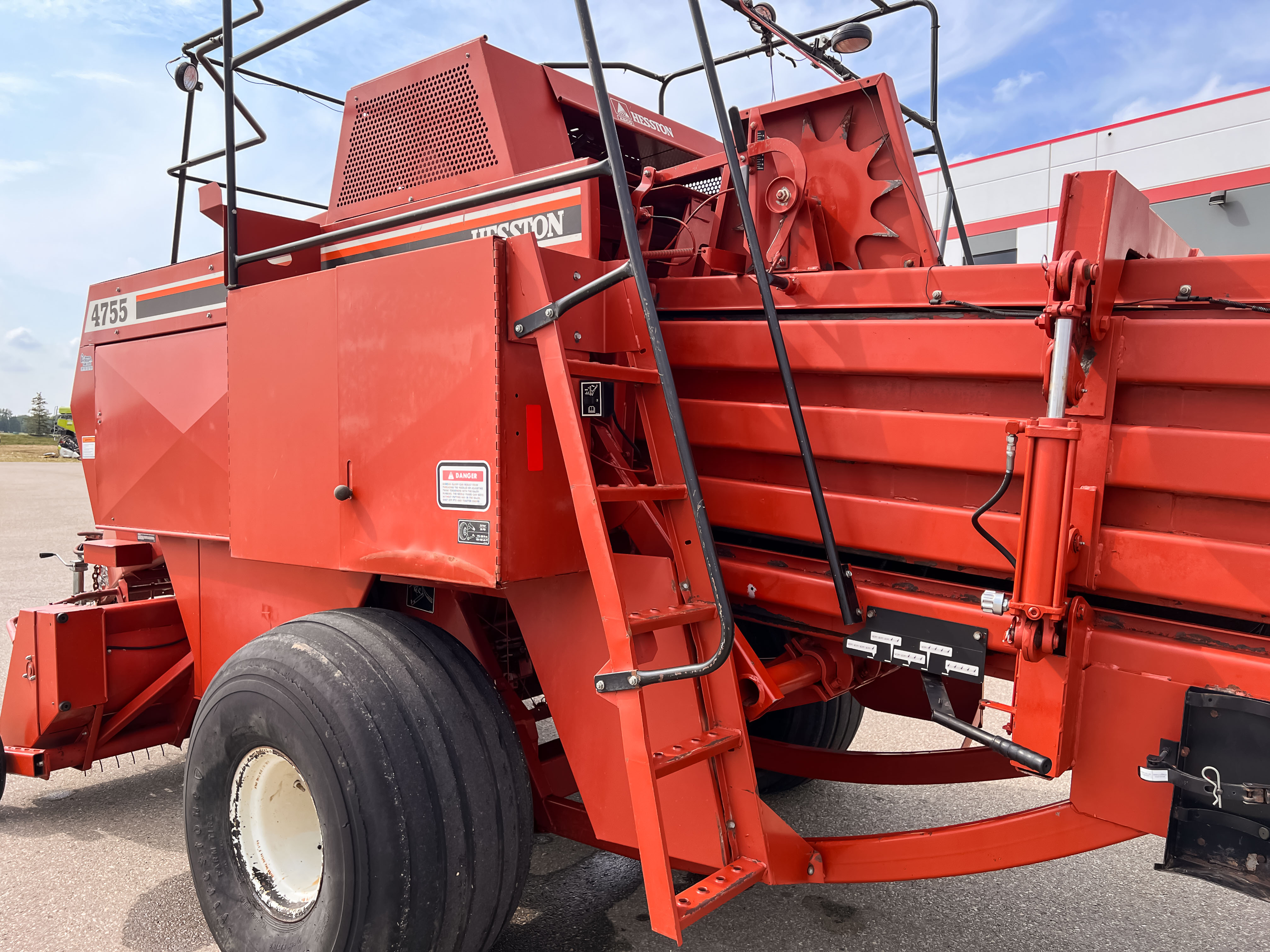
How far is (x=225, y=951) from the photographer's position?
2.75m

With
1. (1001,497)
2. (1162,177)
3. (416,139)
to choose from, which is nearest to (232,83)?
(416,139)

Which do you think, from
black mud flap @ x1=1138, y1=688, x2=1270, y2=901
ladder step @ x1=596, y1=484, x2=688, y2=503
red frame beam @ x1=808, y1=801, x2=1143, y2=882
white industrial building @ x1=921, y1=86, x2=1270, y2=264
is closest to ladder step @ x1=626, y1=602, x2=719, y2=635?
ladder step @ x1=596, y1=484, x2=688, y2=503

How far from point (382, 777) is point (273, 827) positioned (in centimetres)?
70

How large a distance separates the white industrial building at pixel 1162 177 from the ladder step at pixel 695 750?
9.74 meters

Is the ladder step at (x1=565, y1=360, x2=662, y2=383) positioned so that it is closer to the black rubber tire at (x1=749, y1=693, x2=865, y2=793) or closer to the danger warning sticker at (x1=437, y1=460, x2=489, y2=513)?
the danger warning sticker at (x1=437, y1=460, x2=489, y2=513)

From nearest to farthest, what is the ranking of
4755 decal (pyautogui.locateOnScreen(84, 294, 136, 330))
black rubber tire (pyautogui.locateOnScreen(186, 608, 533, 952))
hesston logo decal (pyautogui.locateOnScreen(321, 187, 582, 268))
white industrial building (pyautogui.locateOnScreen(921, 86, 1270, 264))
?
1. black rubber tire (pyautogui.locateOnScreen(186, 608, 533, 952))
2. hesston logo decal (pyautogui.locateOnScreen(321, 187, 582, 268))
3. 4755 decal (pyautogui.locateOnScreen(84, 294, 136, 330))
4. white industrial building (pyautogui.locateOnScreen(921, 86, 1270, 264))

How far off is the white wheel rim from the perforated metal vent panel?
2017 millimetres

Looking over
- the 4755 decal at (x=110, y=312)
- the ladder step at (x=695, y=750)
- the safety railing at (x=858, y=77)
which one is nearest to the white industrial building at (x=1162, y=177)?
Result: the safety railing at (x=858, y=77)

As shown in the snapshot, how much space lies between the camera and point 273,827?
2.81 metres

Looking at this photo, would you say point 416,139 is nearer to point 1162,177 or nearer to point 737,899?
point 737,899

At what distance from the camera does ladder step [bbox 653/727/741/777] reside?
86.2 inches

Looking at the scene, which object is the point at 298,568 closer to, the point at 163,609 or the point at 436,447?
the point at 436,447

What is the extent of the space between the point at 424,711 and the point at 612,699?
0.58m

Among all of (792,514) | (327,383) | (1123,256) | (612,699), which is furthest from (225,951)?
(1123,256)
